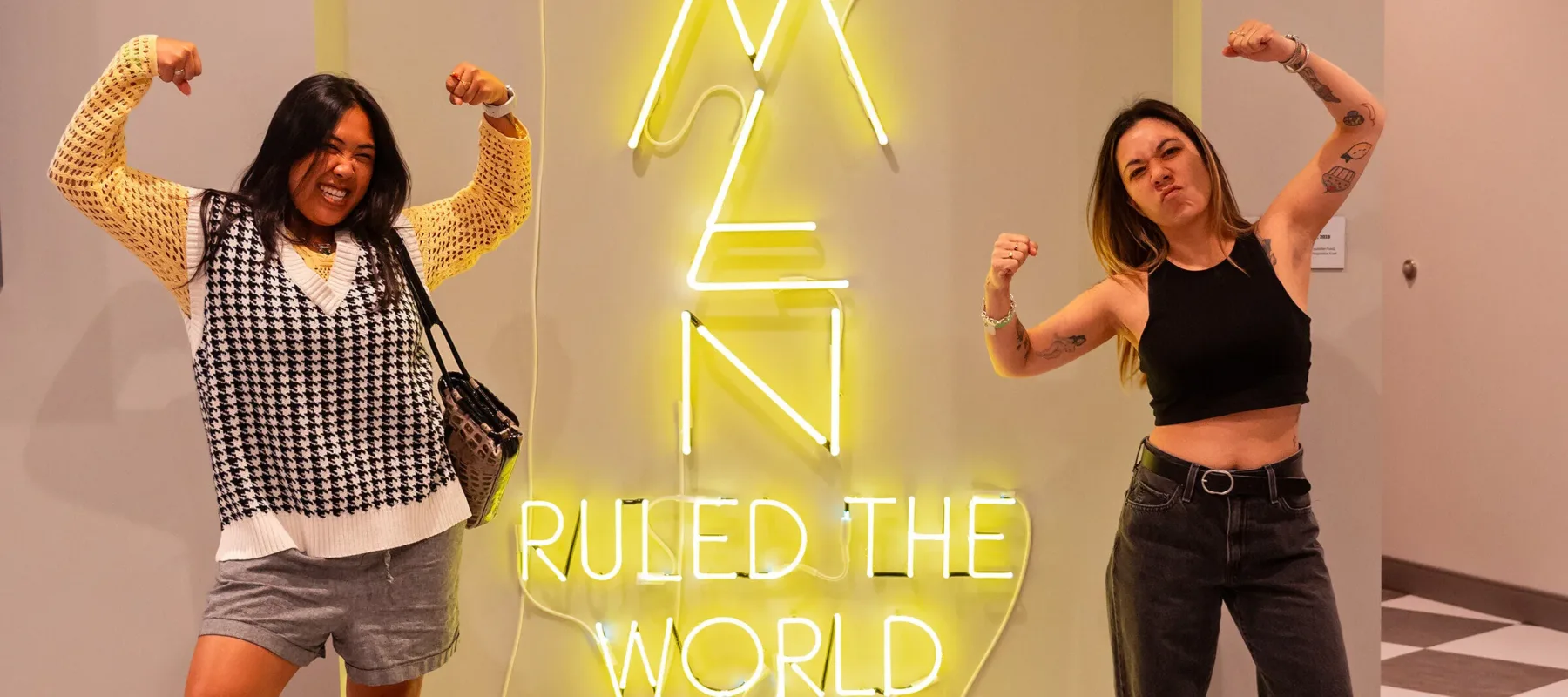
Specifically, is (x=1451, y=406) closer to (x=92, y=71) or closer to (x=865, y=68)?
(x=865, y=68)

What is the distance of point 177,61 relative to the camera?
6.12 feet

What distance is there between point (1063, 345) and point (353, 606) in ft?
4.62

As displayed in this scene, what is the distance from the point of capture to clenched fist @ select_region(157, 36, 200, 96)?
1.86 m

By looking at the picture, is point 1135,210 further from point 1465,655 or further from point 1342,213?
point 1465,655

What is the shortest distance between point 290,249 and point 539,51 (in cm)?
116

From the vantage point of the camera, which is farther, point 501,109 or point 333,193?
point 501,109

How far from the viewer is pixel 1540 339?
160 inches

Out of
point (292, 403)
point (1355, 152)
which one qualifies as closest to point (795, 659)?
point (292, 403)

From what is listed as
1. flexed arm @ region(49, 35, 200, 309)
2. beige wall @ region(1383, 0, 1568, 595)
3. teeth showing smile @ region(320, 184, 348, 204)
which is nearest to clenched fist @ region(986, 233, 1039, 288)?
teeth showing smile @ region(320, 184, 348, 204)

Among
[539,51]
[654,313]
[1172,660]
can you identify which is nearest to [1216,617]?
[1172,660]

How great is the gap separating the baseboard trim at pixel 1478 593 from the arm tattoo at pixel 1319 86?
3036 millimetres

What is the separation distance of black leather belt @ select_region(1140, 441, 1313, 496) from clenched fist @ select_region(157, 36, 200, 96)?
1848mm

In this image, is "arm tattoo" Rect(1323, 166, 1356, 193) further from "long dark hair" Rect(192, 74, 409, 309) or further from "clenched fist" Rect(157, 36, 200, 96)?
"clenched fist" Rect(157, 36, 200, 96)

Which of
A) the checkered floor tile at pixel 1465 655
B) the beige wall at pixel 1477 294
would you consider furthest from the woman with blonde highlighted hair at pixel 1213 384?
the beige wall at pixel 1477 294
